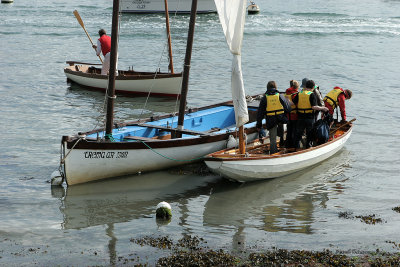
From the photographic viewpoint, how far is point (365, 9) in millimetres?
67125

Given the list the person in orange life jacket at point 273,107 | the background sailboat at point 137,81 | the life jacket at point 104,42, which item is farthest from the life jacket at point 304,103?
the life jacket at point 104,42

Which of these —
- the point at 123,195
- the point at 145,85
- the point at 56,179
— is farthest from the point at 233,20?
the point at 145,85

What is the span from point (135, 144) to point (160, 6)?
47.2m

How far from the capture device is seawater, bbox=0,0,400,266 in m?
11.4

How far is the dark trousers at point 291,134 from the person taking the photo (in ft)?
51.6

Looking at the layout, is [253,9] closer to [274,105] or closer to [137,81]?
[137,81]

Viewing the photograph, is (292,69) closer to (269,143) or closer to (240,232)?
(269,143)

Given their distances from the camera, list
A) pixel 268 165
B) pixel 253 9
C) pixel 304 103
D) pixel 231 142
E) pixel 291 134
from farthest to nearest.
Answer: pixel 253 9
pixel 291 134
pixel 231 142
pixel 304 103
pixel 268 165

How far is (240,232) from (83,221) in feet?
10.5

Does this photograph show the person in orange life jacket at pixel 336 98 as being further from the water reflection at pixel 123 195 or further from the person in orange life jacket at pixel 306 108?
the water reflection at pixel 123 195

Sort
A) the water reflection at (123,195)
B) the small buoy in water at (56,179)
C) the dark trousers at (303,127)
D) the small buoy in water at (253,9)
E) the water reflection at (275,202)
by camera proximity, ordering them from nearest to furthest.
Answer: the water reflection at (275,202) < the water reflection at (123,195) < the small buoy in water at (56,179) < the dark trousers at (303,127) < the small buoy in water at (253,9)

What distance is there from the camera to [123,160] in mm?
14594

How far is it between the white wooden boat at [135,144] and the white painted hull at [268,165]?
0.77 metres

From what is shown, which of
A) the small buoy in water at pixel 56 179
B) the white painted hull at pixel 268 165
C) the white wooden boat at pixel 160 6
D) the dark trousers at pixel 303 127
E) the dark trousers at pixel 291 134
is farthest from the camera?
A: the white wooden boat at pixel 160 6
